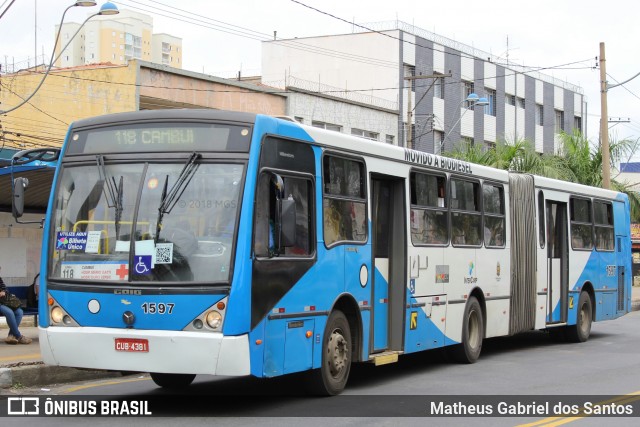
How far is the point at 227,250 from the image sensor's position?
9594mm

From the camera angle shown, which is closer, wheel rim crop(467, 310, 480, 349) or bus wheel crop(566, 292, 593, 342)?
wheel rim crop(467, 310, 480, 349)

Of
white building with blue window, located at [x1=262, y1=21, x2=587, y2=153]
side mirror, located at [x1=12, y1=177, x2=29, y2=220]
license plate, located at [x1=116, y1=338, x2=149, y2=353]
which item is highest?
white building with blue window, located at [x1=262, y1=21, x2=587, y2=153]

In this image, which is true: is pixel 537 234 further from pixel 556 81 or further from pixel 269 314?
pixel 556 81

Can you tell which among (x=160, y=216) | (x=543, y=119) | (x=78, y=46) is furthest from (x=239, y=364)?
(x=78, y=46)

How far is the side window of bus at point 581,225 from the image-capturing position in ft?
63.6

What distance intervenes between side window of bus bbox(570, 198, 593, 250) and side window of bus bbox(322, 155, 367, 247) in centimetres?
829

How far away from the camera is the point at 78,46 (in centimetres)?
16562

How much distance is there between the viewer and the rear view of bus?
9500 millimetres

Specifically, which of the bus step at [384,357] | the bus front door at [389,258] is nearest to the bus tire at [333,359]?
the bus step at [384,357]

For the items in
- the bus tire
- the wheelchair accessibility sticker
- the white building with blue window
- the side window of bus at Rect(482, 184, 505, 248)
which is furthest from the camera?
the white building with blue window

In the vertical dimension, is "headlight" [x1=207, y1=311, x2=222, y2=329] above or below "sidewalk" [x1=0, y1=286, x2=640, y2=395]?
above

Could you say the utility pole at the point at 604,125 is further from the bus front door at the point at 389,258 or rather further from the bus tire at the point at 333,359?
the bus tire at the point at 333,359

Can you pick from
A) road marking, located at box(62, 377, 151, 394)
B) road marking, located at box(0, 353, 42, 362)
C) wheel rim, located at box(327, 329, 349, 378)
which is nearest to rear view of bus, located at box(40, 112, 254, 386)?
wheel rim, located at box(327, 329, 349, 378)

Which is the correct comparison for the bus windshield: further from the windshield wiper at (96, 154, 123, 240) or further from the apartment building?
the apartment building
